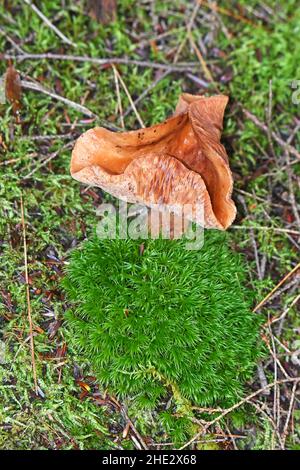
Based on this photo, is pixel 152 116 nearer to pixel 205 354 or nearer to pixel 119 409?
pixel 205 354

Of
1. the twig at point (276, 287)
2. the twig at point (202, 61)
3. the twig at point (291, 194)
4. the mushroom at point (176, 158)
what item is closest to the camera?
the mushroom at point (176, 158)

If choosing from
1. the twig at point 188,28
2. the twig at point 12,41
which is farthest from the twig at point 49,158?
the twig at point 188,28

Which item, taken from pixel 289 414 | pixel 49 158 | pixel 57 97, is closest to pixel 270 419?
pixel 289 414

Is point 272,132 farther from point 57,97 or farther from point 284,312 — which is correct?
point 57,97

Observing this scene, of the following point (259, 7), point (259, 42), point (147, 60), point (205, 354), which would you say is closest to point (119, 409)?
point (205, 354)

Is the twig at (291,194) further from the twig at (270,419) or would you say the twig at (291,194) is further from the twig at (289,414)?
the twig at (270,419)

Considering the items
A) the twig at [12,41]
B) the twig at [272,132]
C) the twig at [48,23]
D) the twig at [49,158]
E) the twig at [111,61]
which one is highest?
the twig at [48,23]
